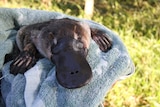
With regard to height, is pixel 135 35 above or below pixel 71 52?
below

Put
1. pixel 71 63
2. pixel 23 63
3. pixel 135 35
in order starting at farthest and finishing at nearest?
1. pixel 135 35
2. pixel 23 63
3. pixel 71 63

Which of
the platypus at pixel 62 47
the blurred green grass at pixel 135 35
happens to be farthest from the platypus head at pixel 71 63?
the blurred green grass at pixel 135 35

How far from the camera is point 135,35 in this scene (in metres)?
3.29

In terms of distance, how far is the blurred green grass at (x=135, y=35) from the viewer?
2.33m

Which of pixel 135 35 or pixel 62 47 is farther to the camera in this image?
pixel 135 35

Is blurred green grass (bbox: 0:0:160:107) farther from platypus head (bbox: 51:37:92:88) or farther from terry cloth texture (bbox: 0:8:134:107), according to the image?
platypus head (bbox: 51:37:92:88)

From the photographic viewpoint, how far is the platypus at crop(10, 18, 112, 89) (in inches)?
46.8

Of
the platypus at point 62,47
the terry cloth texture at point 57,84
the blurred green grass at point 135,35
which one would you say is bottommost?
the blurred green grass at point 135,35

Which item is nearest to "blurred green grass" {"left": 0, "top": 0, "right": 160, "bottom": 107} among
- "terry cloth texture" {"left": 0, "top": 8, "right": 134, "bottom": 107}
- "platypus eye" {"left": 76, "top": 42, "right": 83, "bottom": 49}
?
"terry cloth texture" {"left": 0, "top": 8, "right": 134, "bottom": 107}

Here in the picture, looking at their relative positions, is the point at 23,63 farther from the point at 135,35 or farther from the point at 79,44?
the point at 135,35

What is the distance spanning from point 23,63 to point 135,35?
2.03 m

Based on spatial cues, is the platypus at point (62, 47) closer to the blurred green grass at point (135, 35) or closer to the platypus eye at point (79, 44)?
the platypus eye at point (79, 44)

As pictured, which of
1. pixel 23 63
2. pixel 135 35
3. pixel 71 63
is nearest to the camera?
pixel 71 63

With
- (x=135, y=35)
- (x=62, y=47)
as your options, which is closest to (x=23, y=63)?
(x=62, y=47)
